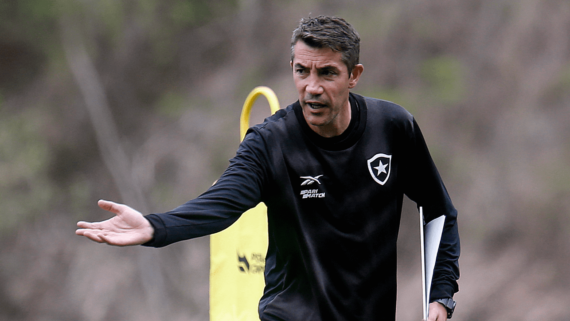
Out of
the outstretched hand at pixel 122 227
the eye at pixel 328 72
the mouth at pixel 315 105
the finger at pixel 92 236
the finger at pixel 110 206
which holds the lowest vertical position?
the finger at pixel 92 236

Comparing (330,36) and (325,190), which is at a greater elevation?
(330,36)

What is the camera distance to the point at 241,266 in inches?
129

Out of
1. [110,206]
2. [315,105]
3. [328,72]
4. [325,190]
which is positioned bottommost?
[110,206]

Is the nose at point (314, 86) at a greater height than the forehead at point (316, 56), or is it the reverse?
the forehead at point (316, 56)

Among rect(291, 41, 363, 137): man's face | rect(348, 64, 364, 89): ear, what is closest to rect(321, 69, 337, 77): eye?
rect(291, 41, 363, 137): man's face

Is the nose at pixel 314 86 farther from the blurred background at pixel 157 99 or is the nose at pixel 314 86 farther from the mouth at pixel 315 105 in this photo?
the blurred background at pixel 157 99

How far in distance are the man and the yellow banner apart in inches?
26.4

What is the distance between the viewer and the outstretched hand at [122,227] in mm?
1813

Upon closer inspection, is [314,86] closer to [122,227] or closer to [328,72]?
[328,72]

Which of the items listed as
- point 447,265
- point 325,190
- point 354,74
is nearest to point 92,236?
point 325,190

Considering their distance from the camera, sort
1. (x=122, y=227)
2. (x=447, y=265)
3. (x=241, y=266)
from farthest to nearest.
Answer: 1. (x=241, y=266)
2. (x=447, y=265)
3. (x=122, y=227)

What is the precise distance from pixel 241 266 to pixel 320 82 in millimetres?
1303

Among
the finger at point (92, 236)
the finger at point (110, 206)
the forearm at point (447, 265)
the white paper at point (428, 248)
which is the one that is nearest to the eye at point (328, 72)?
the white paper at point (428, 248)

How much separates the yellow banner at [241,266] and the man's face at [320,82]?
738mm
